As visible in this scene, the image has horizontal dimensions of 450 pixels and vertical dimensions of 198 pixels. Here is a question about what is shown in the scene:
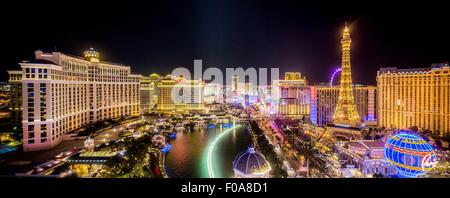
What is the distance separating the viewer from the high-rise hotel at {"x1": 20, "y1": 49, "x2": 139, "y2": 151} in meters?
6.88

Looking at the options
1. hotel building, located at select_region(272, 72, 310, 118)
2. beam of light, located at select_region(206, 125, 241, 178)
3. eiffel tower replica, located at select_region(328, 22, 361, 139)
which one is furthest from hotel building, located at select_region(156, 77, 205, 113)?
eiffel tower replica, located at select_region(328, 22, 361, 139)

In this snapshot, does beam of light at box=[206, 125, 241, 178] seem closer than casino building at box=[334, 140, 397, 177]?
Yes

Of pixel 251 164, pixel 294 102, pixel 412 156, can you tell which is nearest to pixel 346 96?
pixel 294 102

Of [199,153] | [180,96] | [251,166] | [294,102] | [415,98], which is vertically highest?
[180,96]

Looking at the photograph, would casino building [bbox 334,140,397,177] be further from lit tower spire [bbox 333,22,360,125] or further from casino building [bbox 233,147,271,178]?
lit tower spire [bbox 333,22,360,125]

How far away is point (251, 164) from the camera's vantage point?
4.42 m

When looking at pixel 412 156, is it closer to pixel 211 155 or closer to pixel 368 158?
pixel 368 158

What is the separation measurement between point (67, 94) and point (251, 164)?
24.2 ft

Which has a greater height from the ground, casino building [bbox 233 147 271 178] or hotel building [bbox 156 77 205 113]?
hotel building [bbox 156 77 205 113]

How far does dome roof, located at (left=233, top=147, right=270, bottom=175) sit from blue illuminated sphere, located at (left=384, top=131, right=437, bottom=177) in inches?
122

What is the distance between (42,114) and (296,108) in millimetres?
14208
